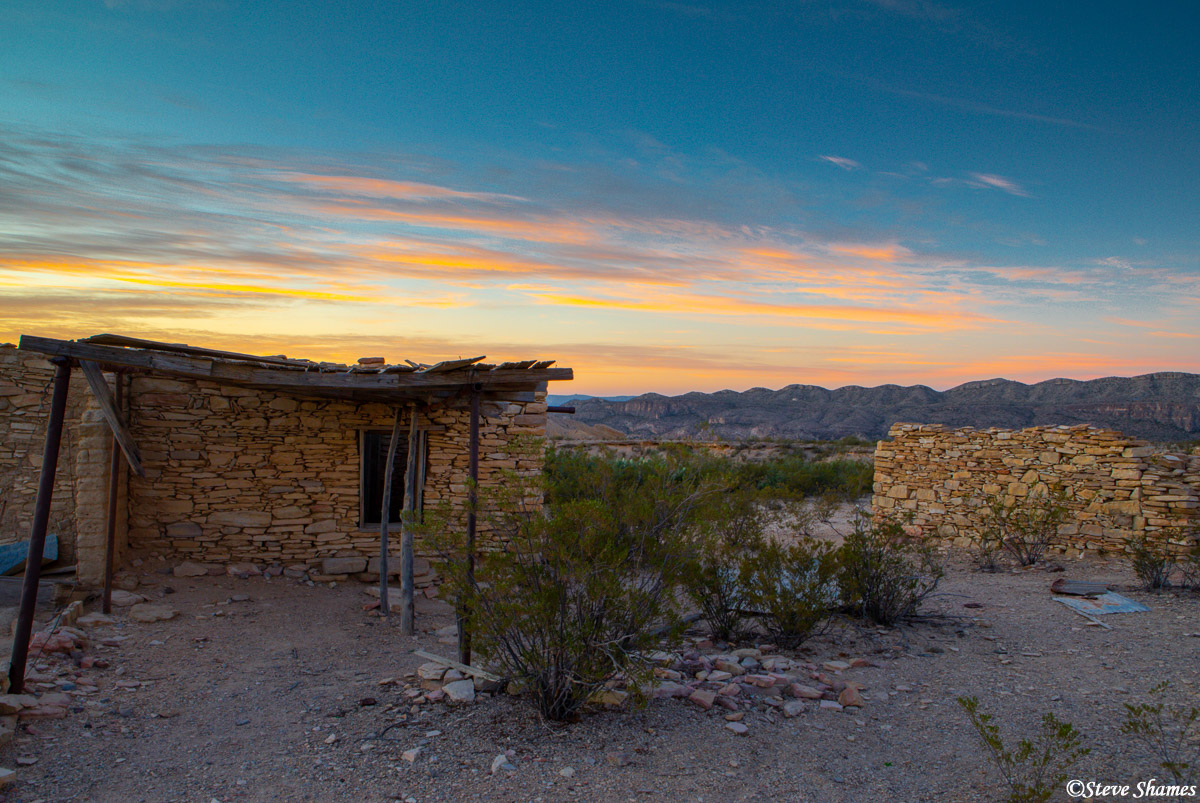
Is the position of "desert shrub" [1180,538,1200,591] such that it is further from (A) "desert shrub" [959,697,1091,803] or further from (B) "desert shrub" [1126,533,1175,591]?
(A) "desert shrub" [959,697,1091,803]

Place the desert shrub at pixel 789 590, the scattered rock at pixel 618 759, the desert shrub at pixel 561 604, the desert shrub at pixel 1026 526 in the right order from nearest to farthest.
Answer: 1. the scattered rock at pixel 618 759
2. the desert shrub at pixel 561 604
3. the desert shrub at pixel 789 590
4. the desert shrub at pixel 1026 526

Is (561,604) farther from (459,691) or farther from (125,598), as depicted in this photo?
(125,598)

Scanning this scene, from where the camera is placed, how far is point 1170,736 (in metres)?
4.47

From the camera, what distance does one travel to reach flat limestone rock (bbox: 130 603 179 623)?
6.78 metres

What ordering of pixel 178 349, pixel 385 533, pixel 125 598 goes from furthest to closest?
1. pixel 385 533
2. pixel 125 598
3. pixel 178 349

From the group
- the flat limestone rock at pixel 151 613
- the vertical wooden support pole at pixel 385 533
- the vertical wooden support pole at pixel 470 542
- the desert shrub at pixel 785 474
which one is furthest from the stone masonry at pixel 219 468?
the desert shrub at pixel 785 474

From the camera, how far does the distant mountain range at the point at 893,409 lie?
3322 cm

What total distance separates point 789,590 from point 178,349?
646 centimetres

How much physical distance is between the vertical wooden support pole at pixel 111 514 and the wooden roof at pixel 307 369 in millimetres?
1292

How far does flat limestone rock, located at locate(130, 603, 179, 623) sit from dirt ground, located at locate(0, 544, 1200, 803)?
12 cm

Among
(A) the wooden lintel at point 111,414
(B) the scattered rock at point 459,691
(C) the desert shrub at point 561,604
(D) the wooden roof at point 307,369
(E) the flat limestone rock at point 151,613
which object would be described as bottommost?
(E) the flat limestone rock at point 151,613

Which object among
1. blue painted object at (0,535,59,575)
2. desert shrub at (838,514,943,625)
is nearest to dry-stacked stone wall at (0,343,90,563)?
blue painted object at (0,535,59,575)

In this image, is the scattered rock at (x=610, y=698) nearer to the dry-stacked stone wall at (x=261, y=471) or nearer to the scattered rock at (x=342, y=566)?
the dry-stacked stone wall at (x=261, y=471)

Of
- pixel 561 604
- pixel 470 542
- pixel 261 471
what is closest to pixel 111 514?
pixel 261 471
